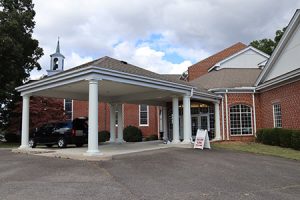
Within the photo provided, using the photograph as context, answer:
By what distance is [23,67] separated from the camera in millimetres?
30969

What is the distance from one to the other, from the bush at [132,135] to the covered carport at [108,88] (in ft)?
31.9

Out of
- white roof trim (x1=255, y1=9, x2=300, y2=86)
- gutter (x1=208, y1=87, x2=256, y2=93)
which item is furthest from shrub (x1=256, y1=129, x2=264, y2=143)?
white roof trim (x1=255, y1=9, x2=300, y2=86)

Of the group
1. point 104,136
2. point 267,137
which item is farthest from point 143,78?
point 104,136

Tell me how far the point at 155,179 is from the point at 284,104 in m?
13.9

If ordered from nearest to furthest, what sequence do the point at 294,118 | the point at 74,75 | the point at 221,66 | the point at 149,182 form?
the point at 149,182
the point at 74,75
the point at 294,118
the point at 221,66

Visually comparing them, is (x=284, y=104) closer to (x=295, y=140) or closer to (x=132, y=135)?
(x=295, y=140)

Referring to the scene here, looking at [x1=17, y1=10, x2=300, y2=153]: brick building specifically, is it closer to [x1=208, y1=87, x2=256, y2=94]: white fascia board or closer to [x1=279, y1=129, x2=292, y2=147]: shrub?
[x1=208, y1=87, x2=256, y2=94]: white fascia board

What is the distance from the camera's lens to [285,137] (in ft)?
63.5

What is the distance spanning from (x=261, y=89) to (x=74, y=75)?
46.0ft

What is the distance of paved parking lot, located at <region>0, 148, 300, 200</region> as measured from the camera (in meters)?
7.83

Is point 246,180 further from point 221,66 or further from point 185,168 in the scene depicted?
point 221,66

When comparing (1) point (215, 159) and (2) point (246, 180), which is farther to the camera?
(1) point (215, 159)

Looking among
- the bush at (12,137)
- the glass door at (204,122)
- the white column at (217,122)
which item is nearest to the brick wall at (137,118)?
the bush at (12,137)

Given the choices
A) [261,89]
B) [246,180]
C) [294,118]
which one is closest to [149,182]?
[246,180]
